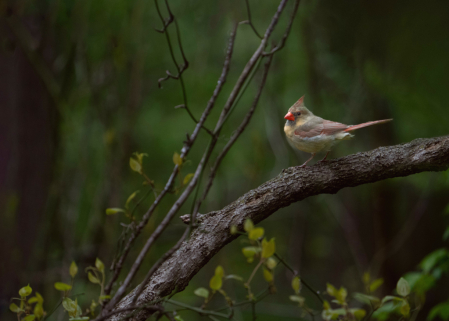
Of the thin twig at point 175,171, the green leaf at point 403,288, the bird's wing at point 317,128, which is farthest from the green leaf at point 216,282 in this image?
the bird's wing at point 317,128

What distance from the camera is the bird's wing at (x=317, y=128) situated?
193 centimetres

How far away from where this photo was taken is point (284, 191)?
1.56m

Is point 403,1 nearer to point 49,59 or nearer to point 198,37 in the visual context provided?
point 198,37

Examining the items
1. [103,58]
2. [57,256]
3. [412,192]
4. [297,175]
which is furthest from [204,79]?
[297,175]

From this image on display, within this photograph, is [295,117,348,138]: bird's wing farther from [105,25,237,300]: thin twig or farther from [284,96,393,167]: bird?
[105,25,237,300]: thin twig

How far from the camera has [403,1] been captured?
3.49 m

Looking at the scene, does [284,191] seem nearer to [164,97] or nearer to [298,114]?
[298,114]

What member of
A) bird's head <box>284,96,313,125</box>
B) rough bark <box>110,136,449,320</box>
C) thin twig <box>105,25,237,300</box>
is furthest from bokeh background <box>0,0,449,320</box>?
thin twig <box>105,25,237,300</box>

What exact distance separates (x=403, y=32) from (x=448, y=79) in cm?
60

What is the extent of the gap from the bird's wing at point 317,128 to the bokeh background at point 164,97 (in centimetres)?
106

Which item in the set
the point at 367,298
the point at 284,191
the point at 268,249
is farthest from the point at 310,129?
the point at 268,249

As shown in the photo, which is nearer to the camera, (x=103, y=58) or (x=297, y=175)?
(x=297, y=175)

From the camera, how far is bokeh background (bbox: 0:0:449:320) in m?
3.43

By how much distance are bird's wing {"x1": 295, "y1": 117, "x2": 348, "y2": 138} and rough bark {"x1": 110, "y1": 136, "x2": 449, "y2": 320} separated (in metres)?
0.32
